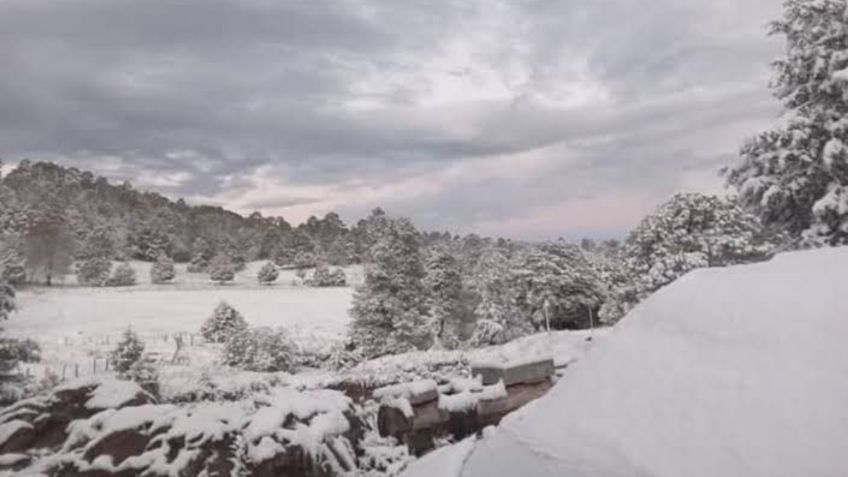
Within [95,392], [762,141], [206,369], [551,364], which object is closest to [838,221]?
[762,141]

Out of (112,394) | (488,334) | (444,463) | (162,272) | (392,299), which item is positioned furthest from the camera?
(162,272)

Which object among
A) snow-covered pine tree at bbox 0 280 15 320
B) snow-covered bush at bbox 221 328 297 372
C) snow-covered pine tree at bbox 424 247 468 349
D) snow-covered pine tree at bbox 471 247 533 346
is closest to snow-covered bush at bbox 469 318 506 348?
snow-covered pine tree at bbox 471 247 533 346

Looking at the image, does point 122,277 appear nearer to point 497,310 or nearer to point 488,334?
point 497,310

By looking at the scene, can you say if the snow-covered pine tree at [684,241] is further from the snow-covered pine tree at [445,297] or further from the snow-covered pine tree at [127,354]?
the snow-covered pine tree at [127,354]

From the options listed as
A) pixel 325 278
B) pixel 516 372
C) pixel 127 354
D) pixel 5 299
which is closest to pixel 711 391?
pixel 516 372

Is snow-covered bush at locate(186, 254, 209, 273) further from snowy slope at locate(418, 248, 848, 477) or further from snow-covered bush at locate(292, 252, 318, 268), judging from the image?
snowy slope at locate(418, 248, 848, 477)

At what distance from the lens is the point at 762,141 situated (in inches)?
456

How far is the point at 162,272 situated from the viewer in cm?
4569

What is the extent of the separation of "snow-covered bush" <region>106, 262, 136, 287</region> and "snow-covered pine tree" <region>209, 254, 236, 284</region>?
584cm

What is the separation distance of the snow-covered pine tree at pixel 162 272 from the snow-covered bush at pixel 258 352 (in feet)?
79.6

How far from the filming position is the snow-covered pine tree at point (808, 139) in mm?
10922

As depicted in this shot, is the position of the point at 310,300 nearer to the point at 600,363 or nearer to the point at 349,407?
the point at 349,407

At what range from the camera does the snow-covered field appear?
82.7ft

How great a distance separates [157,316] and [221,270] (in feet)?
48.4
